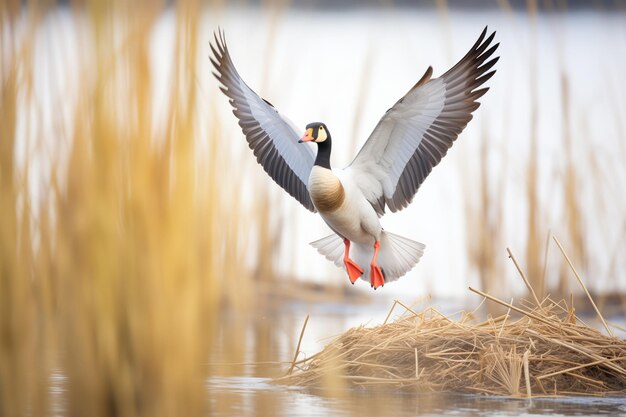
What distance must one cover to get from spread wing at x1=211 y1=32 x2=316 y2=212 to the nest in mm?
1527

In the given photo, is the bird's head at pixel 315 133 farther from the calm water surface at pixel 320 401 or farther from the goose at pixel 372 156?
the calm water surface at pixel 320 401

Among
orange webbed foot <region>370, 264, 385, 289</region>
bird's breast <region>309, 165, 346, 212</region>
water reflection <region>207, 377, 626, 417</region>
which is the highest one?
bird's breast <region>309, 165, 346, 212</region>

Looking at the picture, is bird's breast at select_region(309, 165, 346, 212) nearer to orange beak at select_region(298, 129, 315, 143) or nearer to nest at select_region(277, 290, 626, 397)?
orange beak at select_region(298, 129, 315, 143)

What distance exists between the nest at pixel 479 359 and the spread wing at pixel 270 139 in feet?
5.01

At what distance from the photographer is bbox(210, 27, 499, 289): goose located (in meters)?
3.92

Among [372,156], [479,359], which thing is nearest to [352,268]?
[372,156]

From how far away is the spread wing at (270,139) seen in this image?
4.52 m

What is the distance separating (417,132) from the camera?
4.10 m

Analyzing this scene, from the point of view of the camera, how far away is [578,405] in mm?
2641

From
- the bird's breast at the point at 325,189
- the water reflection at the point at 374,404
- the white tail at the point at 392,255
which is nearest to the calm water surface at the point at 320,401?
the water reflection at the point at 374,404

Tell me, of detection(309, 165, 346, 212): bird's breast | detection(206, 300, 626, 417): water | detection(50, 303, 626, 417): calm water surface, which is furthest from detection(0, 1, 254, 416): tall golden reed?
detection(309, 165, 346, 212): bird's breast

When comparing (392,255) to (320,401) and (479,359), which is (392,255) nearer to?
(479,359)

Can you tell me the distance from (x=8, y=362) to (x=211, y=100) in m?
→ 0.79

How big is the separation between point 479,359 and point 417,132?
1473 millimetres
